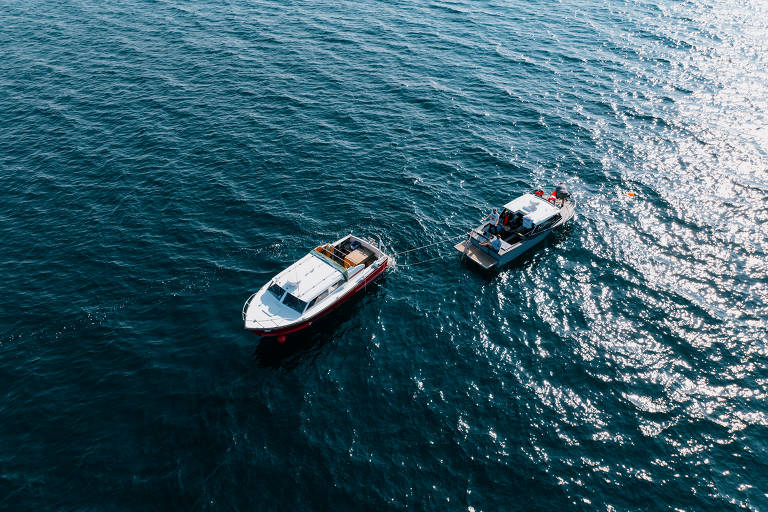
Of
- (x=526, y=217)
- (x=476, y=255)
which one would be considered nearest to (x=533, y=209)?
(x=526, y=217)

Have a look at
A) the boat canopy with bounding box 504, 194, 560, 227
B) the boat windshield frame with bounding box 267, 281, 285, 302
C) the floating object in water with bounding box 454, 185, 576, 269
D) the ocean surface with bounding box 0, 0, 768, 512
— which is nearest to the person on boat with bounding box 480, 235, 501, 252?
the floating object in water with bounding box 454, 185, 576, 269

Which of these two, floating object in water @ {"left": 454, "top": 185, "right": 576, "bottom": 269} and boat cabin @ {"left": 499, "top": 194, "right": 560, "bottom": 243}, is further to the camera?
boat cabin @ {"left": 499, "top": 194, "right": 560, "bottom": 243}

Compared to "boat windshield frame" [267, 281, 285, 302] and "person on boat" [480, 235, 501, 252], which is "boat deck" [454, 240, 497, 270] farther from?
"boat windshield frame" [267, 281, 285, 302]

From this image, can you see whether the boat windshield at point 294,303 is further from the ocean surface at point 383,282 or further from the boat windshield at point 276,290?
the ocean surface at point 383,282

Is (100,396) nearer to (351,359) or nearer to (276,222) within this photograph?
(351,359)

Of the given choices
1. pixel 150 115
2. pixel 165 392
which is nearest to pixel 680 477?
pixel 165 392

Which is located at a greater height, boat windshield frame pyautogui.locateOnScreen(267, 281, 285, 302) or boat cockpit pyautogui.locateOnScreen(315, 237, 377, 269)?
boat cockpit pyautogui.locateOnScreen(315, 237, 377, 269)

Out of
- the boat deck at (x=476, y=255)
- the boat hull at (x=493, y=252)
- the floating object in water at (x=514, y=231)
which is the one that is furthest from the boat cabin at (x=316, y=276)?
the floating object in water at (x=514, y=231)
